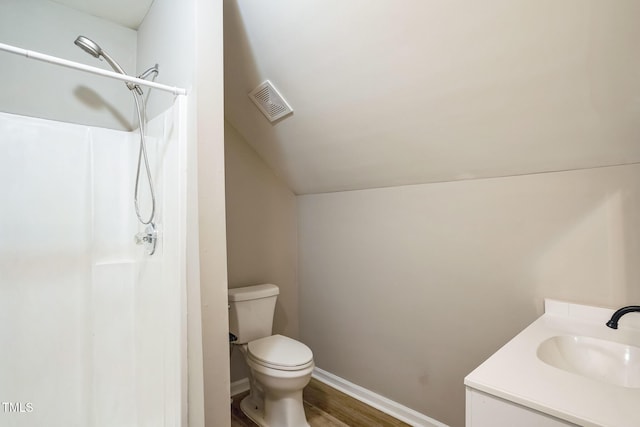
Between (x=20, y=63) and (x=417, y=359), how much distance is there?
2.61 meters

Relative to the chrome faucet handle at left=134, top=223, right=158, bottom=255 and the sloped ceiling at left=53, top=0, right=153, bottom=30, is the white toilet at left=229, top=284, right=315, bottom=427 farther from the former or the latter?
the sloped ceiling at left=53, top=0, right=153, bottom=30

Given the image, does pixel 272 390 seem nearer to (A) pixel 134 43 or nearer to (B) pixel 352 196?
(B) pixel 352 196

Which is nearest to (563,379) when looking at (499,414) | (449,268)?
(499,414)

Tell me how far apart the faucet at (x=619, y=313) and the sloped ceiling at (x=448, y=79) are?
59cm

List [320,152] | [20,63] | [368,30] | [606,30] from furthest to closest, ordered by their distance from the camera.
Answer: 1. [320,152]
2. [20,63]
3. [368,30]
4. [606,30]

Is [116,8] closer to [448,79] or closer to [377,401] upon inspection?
[448,79]

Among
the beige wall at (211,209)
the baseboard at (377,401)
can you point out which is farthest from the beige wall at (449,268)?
the beige wall at (211,209)

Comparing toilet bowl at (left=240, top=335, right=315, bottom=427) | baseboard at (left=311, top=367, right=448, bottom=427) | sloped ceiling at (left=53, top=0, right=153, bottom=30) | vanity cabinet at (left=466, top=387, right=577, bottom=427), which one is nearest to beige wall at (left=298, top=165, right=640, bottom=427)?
baseboard at (left=311, top=367, right=448, bottom=427)

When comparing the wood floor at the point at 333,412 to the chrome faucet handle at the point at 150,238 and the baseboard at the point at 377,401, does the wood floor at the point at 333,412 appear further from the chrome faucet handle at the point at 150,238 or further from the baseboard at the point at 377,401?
the chrome faucet handle at the point at 150,238

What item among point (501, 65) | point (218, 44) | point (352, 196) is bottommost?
point (352, 196)

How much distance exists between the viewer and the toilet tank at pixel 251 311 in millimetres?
2209

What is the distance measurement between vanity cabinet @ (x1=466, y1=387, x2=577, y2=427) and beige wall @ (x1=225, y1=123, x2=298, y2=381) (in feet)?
6.18

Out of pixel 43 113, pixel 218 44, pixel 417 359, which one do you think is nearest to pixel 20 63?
pixel 43 113

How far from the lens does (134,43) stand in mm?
1897
